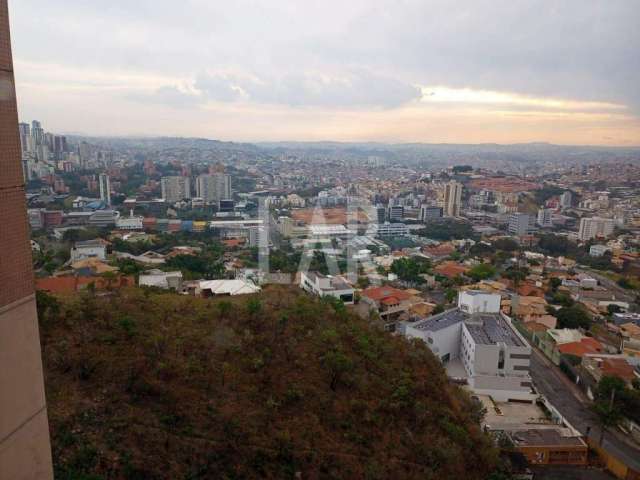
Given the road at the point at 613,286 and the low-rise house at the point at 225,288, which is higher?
the low-rise house at the point at 225,288

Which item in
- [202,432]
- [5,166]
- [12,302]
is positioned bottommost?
[202,432]

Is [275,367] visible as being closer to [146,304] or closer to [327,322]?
[327,322]

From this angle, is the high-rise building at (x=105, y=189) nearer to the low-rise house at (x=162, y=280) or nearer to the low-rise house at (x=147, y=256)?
the low-rise house at (x=147, y=256)

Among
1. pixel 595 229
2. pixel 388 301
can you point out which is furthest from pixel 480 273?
pixel 595 229

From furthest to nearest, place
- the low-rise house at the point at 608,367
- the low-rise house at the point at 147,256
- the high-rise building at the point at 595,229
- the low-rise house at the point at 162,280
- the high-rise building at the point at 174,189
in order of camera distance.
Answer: the high-rise building at the point at 174,189, the high-rise building at the point at 595,229, the low-rise house at the point at 147,256, the low-rise house at the point at 162,280, the low-rise house at the point at 608,367

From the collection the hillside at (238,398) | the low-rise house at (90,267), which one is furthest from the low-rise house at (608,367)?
the low-rise house at (90,267)

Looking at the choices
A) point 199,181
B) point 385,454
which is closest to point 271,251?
point 385,454
